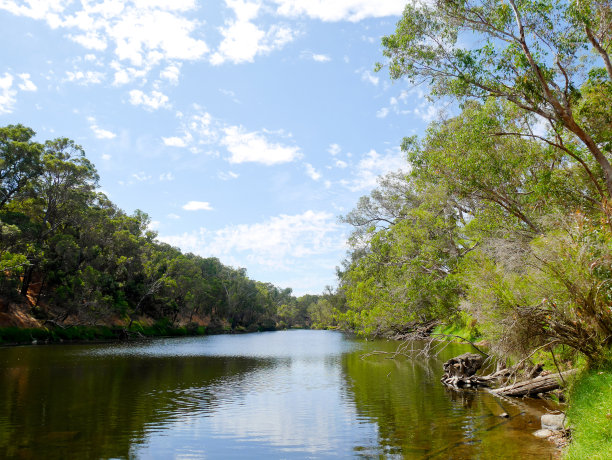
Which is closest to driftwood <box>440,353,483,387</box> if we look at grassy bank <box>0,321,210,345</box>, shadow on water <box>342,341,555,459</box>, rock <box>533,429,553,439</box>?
shadow on water <box>342,341,555,459</box>

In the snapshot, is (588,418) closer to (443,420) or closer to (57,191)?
(443,420)

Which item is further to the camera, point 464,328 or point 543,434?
point 464,328

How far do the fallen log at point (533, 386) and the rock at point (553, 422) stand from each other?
2796 millimetres

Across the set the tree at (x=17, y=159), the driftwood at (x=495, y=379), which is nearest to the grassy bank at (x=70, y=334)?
the tree at (x=17, y=159)

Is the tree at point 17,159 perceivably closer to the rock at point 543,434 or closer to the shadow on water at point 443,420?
the shadow on water at point 443,420

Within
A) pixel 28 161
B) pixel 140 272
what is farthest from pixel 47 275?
pixel 140 272

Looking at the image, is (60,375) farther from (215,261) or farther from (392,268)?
(215,261)

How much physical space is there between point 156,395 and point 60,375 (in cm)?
894

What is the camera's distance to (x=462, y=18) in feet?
53.7

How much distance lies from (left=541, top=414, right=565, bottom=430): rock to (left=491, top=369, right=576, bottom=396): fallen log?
9.17ft

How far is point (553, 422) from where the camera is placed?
13.4 meters

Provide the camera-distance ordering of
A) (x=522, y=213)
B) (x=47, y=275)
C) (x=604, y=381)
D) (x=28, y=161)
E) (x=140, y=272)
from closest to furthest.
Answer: (x=604, y=381), (x=522, y=213), (x=28, y=161), (x=47, y=275), (x=140, y=272)

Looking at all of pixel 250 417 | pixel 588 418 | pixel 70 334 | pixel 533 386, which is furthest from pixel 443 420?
pixel 70 334

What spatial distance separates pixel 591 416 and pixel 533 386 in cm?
845
